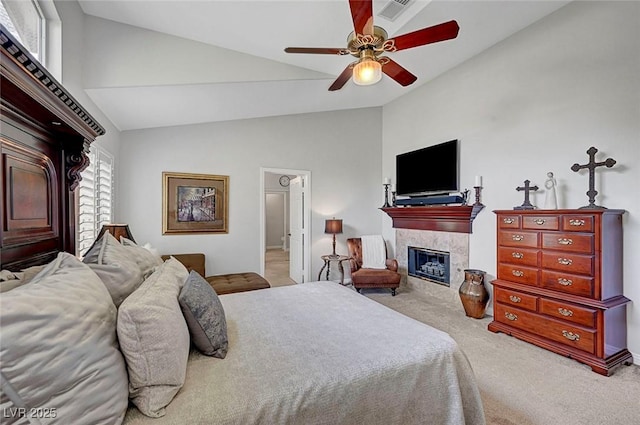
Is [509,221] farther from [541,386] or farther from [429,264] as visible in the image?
[429,264]

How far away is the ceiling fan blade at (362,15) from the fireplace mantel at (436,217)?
2.63 meters

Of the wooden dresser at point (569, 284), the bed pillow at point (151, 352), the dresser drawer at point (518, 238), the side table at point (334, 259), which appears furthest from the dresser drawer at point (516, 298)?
the bed pillow at point (151, 352)

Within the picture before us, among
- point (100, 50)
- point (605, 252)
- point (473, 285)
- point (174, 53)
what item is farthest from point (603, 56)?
point (100, 50)

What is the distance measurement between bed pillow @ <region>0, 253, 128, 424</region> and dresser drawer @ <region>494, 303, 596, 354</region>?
3213 mm

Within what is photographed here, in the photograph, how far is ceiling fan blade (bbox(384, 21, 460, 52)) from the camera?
1.85m

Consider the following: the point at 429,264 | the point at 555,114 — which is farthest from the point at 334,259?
the point at 555,114

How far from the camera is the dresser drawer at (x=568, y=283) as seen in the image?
2410 millimetres

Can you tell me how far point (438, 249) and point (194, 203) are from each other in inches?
142

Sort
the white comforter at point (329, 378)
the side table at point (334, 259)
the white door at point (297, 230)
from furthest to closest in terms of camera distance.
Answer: the white door at point (297, 230) < the side table at point (334, 259) < the white comforter at point (329, 378)

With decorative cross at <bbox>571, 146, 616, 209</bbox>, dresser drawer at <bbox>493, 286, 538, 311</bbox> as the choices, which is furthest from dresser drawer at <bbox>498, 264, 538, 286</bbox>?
decorative cross at <bbox>571, 146, 616, 209</bbox>

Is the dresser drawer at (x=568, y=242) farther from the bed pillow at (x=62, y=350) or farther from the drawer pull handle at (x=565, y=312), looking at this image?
the bed pillow at (x=62, y=350)

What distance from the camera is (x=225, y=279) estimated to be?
3.87 meters

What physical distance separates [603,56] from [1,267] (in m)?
4.34

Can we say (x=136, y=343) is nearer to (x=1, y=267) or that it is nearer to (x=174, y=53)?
(x=1, y=267)
